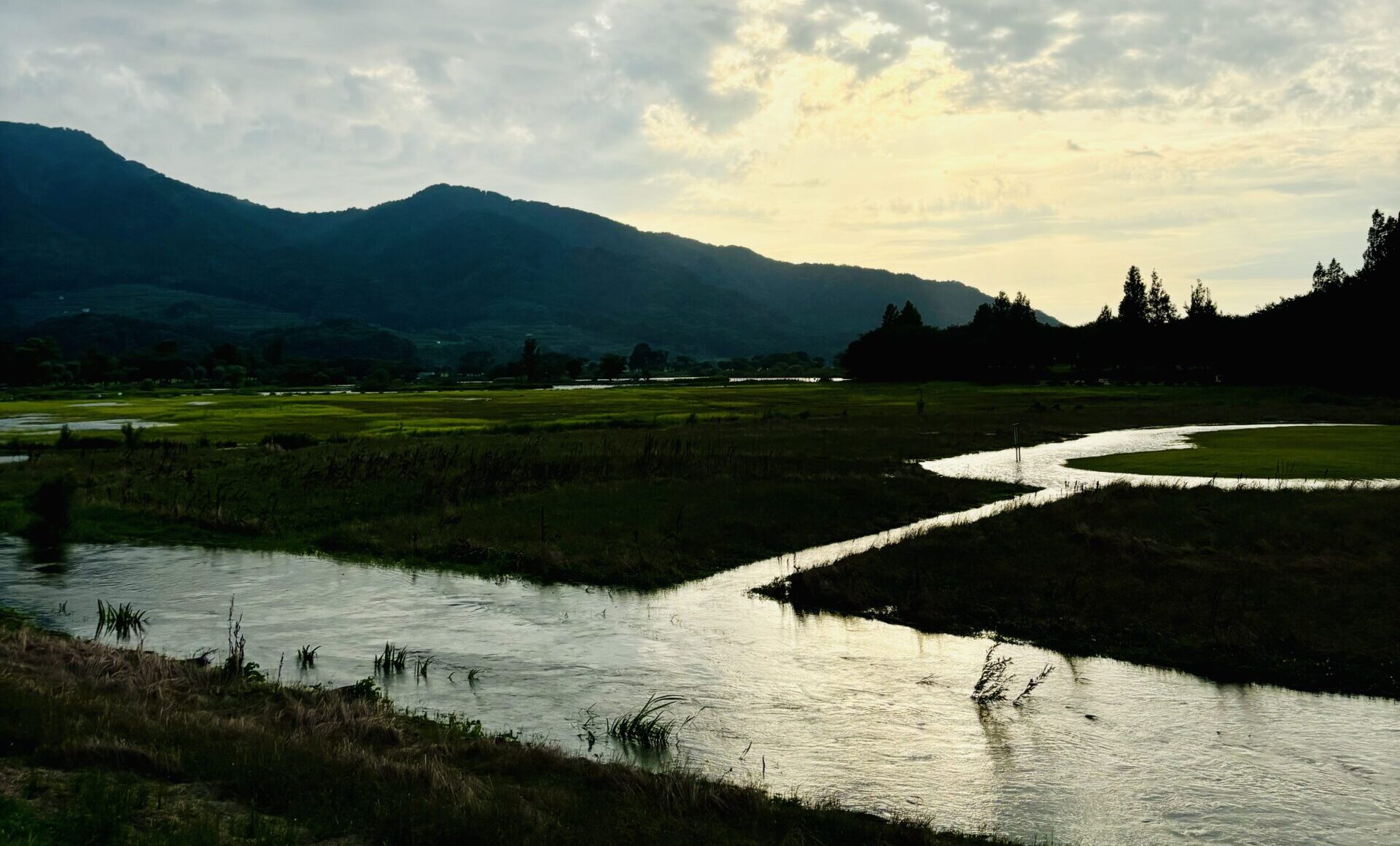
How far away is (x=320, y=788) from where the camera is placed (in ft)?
38.0

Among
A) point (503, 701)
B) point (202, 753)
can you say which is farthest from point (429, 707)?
point (202, 753)

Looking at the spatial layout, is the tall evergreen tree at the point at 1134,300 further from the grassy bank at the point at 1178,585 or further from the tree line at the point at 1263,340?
the grassy bank at the point at 1178,585

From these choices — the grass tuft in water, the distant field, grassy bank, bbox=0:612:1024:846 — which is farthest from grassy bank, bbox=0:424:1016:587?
the distant field

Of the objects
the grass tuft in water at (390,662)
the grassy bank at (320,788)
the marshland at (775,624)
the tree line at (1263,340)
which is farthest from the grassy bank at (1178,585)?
the tree line at (1263,340)

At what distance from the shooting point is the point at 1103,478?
4797 centimetres

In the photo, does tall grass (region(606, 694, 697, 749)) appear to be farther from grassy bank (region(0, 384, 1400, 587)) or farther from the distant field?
the distant field

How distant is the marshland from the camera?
1366 centimetres

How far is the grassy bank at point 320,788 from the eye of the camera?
1036 cm

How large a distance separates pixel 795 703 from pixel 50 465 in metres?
48.3

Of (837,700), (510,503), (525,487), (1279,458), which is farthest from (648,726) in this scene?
(1279,458)

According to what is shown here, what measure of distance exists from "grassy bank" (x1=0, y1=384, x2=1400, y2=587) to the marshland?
0.25 m

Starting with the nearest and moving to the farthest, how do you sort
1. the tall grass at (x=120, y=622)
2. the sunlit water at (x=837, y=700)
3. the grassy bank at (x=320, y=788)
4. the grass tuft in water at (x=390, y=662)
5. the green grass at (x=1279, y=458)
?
the grassy bank at (x=320, y=788) → the sunlit water at (x=837, y=700) → the grass tuft in water at (x=390, y=662) → the tall grass at (x=120, y=622) → the green grass at (x=1279, y=458)

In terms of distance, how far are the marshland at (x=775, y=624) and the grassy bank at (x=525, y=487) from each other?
245 mm

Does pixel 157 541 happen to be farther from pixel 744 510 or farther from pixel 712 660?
pixel 712 660
